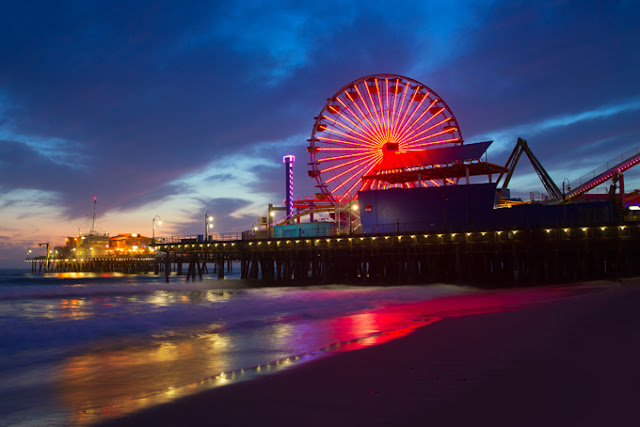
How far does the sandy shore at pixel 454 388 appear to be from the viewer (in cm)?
439

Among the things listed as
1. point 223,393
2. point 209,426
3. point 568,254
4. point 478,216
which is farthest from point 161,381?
point 478,216

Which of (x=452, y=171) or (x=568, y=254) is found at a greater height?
(x=452, y=171)

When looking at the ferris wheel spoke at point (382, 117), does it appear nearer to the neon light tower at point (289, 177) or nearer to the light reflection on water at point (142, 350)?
the neon light tower at point (289, 177)

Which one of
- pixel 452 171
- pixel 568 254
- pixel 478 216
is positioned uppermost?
pixel 452 171

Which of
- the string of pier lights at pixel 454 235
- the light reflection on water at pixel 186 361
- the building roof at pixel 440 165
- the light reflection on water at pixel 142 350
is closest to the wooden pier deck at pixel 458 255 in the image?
the string of pier lights at pixel 454 235

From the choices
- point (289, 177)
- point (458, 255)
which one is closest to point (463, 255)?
point (458, 255)

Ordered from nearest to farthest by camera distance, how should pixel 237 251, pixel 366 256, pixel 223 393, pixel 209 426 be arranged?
pixel 209 426, pixel 223 393, pixel 366 256, pixel 237 251

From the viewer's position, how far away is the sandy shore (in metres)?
4.39

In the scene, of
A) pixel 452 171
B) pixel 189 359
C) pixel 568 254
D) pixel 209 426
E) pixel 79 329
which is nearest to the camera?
pixel 209 426

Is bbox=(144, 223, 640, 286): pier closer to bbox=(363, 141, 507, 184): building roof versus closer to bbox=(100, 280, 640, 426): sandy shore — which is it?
bbox=(363, 141, 507, 184): building roof

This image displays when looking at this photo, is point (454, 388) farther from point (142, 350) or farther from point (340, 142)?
point (340, 142)

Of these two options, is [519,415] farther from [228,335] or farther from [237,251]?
[237,251]

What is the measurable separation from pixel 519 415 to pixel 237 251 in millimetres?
42556

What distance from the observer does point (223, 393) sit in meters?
6.09
